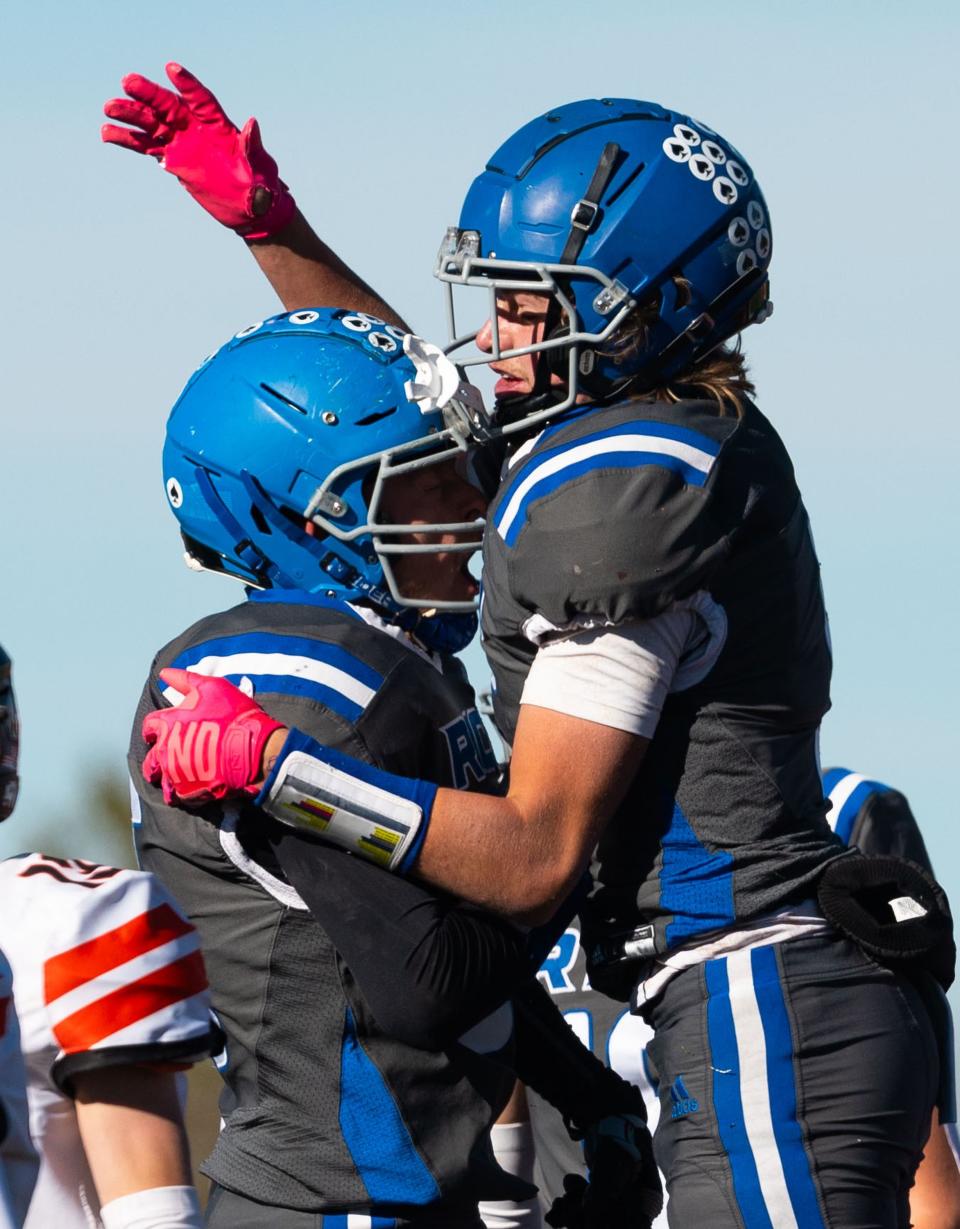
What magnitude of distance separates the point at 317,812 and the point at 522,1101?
85.0 inches

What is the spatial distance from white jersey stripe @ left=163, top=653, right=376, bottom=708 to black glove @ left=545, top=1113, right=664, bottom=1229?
3.66 ft

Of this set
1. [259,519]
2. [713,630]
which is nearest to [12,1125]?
[713,630]

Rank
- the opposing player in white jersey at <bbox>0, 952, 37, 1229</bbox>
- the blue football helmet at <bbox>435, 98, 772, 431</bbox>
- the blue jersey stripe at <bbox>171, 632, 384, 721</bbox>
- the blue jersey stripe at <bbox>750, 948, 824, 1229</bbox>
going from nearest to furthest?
1. the opposing player in white jersey at <bbox>0, 952, 37, 1229</bbox>
2. the blue jersey stripe at <bbox>750, 948, 824, 1229</bbox>
3. the blue jersey stripe at <bbox>171, 632, 384, 721</bbox>
4. the blue football helmet at <bbox>435, 98, 772, 431</bbox>

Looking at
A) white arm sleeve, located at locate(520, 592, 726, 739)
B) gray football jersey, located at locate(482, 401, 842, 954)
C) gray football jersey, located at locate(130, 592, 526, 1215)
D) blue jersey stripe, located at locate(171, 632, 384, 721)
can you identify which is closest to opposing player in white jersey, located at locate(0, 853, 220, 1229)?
gray football jersey, located at locate(130, 592, 526, 1215)

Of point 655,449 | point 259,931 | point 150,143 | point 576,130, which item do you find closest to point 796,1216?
point 259,931

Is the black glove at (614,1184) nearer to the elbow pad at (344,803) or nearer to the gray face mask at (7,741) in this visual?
the elbow pad at (344,803)

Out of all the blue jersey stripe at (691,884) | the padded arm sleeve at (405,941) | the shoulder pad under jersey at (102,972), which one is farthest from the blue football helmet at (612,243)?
the shoulder pad under jersey at (102,972)

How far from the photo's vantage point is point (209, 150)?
194 inches

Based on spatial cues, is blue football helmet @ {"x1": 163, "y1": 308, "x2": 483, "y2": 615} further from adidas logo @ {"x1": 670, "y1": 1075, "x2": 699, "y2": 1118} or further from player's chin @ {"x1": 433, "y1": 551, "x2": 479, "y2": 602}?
adidas logo @ {"x1": 670, "y1": 1075, "x2": 699, "y2": 1118}

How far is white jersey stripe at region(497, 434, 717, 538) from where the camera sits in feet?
10.7

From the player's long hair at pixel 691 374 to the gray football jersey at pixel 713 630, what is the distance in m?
0.10

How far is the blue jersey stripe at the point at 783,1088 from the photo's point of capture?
323cm

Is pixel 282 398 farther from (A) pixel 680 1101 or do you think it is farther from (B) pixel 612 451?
(A) pixel 680 1101

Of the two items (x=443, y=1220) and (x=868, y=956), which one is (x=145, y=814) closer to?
(x=443, y=1220)
